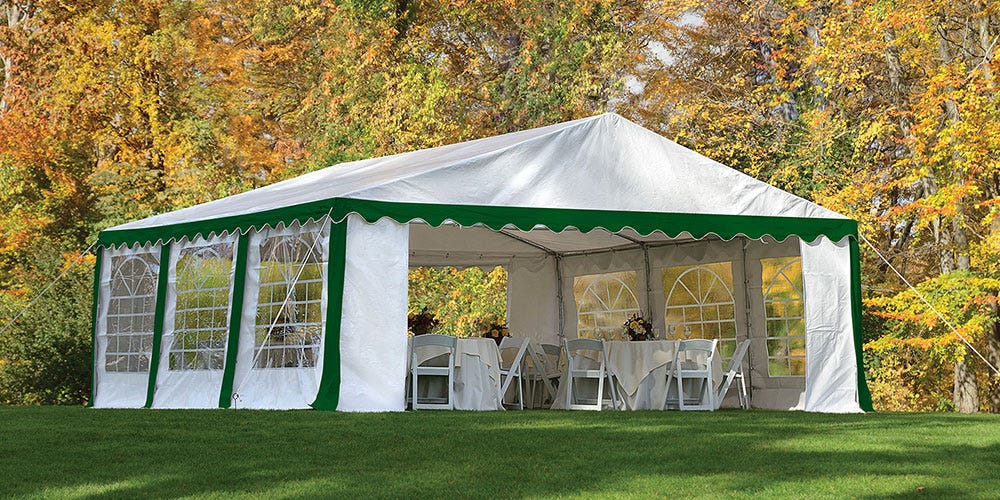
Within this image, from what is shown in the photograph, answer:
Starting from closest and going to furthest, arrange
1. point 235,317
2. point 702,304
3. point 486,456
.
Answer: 1. point 486,456
2. point 235,317
3. point 702,304

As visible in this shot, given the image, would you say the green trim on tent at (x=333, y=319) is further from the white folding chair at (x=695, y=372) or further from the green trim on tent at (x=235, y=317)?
the white folding chair at (x=695, y=372)

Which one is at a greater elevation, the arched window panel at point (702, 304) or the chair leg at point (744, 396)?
the arched window panel at point (702, 304)

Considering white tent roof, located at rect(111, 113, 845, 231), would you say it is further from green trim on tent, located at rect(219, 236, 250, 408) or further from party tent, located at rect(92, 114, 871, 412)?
green trim on tent, located at rect(219, 236, 250, 408)

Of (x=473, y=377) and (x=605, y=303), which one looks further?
(x=605, y=303)

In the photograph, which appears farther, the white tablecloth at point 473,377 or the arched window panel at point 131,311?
the arched window panel at point 131,311

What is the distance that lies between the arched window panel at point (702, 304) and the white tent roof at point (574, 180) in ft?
5.70

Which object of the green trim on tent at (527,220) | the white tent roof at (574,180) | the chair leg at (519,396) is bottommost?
the chair leg at (519,396)

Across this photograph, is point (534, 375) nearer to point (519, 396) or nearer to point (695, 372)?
point (519, 396)

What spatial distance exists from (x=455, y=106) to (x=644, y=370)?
10.8 metres

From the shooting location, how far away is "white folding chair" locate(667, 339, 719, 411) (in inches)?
420

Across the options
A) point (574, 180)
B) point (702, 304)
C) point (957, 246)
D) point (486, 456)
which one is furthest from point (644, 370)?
point (957, 246)

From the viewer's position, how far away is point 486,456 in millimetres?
5945

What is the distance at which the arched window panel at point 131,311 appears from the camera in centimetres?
1183

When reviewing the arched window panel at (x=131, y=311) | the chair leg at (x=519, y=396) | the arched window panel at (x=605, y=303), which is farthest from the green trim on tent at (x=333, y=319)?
the arched window panel at (x=605, y=303)
